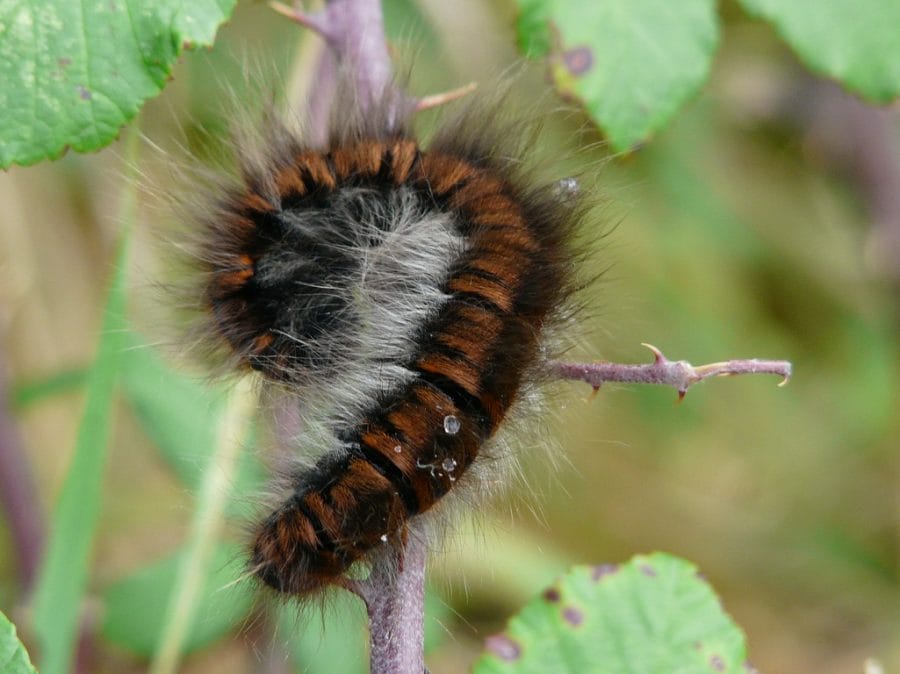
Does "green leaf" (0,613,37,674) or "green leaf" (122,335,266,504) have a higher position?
"green leaf" (0,613,37,674)

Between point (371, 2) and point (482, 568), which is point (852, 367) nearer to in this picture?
point (482, 568)

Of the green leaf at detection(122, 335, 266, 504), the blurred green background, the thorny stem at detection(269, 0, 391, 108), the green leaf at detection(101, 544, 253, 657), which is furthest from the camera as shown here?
the blurred green background

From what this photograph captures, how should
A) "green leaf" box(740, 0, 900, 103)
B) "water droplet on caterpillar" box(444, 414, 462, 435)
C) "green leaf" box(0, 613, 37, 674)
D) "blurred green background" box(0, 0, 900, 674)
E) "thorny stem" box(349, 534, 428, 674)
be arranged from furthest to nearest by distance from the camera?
"blurred green background" box(0, 0, 900, 674), "green leaf" box(740, 0, 900, 103), "water droplet on caterpillar" box(444, 414, 462, 435), "thorny stem" box(349, 534, 428, 674), "green leaf" box(0, 613, 37, 674)

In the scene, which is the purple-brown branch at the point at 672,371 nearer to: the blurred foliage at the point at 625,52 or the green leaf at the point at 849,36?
the blurred foliage at the point at 625,52

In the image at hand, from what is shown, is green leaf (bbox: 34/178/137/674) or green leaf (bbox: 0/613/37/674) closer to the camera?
green leaf (bbox: 0/613/37/674)

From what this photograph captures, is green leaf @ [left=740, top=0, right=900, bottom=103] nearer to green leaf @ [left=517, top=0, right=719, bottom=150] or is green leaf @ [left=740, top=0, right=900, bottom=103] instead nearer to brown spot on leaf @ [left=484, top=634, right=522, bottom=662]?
green leaf @ [left=517, top=0, right=719, bottom=150]

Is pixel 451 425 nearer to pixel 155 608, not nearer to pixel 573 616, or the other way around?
pixel 573 616

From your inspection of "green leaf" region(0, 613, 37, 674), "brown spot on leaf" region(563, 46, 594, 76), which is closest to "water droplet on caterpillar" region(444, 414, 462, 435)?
"green leaf" region(0, 613, 37, 674)

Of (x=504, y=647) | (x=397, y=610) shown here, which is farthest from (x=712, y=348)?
(x=397, y=610)
